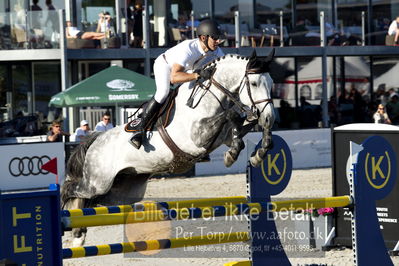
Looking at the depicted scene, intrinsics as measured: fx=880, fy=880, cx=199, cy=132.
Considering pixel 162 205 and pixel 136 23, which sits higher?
pixel 136 23

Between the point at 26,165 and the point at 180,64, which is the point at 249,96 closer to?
the point at 180,64

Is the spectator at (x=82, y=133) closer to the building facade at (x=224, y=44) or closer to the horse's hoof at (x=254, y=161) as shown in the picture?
the building facade at (x=224, y=44)

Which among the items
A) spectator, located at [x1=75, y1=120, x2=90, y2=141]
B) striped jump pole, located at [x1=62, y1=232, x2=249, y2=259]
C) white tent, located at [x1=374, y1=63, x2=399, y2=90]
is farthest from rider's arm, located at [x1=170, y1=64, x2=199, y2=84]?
white tent, located at [x1=374, y1=63, x2=399, y2=90]

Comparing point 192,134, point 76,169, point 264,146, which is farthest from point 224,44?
point 264,146

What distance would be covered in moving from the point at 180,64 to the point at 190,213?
1718 millimetres

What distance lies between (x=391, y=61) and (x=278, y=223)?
1744 centimetres

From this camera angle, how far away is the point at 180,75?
26.4ft

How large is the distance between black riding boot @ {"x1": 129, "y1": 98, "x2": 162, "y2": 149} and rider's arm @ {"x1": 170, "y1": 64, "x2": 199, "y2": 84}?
0.33 m

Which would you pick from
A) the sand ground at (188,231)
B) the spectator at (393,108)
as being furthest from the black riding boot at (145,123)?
the spectator at (393,108)

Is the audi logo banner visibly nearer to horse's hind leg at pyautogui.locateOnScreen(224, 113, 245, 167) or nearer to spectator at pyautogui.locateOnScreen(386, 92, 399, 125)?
horse's hind leg at pyautogui.locateOnScreen(224, 113, 245, 167)

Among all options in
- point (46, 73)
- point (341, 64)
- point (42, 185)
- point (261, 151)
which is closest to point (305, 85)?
point (341, 64)

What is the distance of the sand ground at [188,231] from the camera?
9656 millimetres

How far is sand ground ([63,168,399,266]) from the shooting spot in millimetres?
9656

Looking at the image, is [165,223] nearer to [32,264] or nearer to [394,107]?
[32,264]
